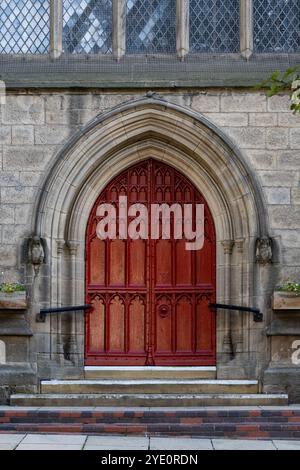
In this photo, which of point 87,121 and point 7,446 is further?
point 87,121

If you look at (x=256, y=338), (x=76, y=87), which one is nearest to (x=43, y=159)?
(x=76, y=87)

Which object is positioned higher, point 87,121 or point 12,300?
point 87,121

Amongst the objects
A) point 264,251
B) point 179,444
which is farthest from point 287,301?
point 179,444

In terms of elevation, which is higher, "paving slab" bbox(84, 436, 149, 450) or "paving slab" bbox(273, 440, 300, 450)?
"paving slab" bbox(84, 436, 149, 450)

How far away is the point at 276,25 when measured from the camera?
1260 centimetres

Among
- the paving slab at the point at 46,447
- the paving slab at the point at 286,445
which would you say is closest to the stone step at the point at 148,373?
the paving slab at the point at 286,445

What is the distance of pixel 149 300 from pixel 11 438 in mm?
3079

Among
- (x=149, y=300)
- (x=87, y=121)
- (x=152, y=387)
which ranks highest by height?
(x=87, y=121)

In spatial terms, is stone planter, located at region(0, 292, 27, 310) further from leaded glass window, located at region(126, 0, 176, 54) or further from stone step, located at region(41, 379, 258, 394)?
leaded glass window, located at region(126, 0, 176, 54)

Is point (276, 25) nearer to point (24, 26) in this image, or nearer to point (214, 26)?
point (214, 26)

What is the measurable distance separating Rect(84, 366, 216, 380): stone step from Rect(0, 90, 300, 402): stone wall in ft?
2.70

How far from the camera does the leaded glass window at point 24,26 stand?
41.3 feet

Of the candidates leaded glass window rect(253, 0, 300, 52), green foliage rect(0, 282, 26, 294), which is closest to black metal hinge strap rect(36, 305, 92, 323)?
green foliage rect(0, 282, 26, 294)

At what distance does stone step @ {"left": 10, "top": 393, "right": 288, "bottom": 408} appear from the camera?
11.5m
